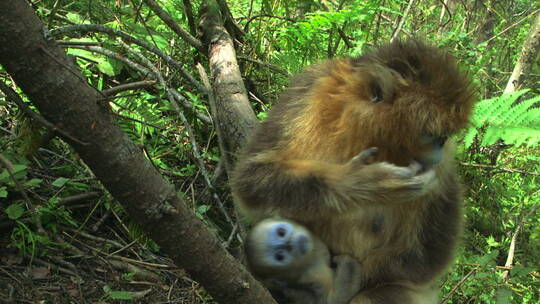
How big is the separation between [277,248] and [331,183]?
0.54 m

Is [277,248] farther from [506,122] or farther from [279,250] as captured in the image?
[506,122]

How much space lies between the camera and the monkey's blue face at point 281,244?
313 cm

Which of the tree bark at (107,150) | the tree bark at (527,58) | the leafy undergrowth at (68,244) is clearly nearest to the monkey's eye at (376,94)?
the tree bark at (107,150)

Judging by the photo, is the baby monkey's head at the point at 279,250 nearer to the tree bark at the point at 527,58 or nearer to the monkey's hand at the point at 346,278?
Result: the monkey's hand at the point at 346,278

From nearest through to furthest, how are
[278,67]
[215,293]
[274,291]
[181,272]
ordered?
[215,293] → [274,291] → [181,272] → [278,67]

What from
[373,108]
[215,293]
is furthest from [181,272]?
[373,108]

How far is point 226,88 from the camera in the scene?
4445 millimetres

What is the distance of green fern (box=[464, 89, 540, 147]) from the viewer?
4250 millimetres

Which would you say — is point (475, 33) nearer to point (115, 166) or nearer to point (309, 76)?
point (309, 76)

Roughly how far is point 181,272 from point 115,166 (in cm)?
217

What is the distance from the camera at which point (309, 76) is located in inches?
142

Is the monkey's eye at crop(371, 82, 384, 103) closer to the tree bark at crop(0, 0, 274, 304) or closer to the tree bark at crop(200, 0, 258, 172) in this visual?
the tree bark at crop(200, 0, 258, 172)

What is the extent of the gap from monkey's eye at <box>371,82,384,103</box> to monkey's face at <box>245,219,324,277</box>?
98 centimetres

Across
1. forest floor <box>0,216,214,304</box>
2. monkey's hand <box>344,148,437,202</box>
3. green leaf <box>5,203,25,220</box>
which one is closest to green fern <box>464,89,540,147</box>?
monkey's hand <box>344,148,437,202</box>
